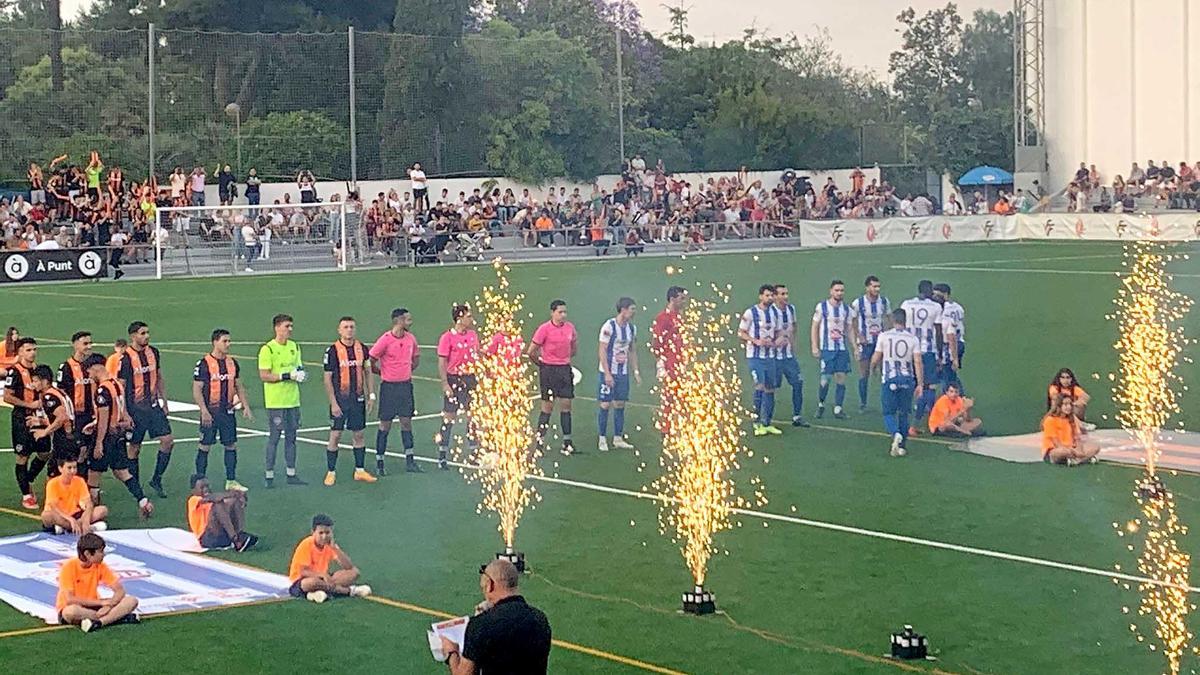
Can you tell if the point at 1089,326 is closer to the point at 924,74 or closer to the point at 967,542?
the point at 967,542

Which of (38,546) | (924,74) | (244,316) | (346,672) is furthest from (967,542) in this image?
(924,74)

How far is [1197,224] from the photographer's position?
51.1 meters

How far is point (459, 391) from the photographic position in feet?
67.9

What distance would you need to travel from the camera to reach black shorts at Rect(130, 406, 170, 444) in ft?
62.1

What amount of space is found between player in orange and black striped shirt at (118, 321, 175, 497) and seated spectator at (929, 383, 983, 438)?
30.7 feet

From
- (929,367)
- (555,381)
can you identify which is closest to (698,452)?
(555,381)

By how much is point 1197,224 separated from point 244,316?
28071 mm

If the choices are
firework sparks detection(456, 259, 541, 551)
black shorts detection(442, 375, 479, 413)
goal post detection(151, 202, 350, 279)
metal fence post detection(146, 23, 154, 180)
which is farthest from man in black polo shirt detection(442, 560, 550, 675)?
metal fence post detection(146, 23, 154, 180)

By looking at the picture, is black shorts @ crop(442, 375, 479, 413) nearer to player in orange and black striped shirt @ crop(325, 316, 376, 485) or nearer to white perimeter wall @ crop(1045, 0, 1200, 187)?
player in orange and black striped shirt @ crop(325, 316, 376, 485)

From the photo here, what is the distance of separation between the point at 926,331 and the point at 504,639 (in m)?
15.0

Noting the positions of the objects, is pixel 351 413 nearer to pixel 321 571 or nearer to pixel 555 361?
pixel 555 361

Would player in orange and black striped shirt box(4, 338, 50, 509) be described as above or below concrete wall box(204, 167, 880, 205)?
below

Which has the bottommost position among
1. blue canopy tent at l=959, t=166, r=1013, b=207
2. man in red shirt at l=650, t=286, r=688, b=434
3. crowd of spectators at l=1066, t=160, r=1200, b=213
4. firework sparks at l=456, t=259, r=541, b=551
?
firework sparks at l=456, t=259, r=541, b=551

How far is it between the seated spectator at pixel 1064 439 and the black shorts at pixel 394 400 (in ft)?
23.6
